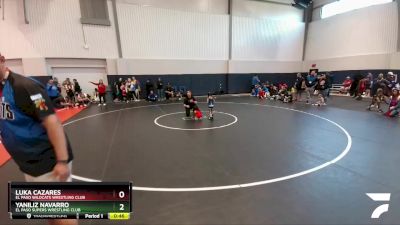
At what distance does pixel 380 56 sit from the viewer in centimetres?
1859

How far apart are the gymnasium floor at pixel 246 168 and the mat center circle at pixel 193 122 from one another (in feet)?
0.23

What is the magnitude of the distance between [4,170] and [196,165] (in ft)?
14.3

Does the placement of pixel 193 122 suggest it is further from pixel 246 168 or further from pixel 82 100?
pixel 82 100

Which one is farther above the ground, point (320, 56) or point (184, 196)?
point (320, 56)

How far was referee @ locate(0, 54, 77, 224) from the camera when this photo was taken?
200 centimetres

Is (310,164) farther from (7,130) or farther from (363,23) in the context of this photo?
(363,23)

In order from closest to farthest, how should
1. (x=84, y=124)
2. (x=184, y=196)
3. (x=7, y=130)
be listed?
(x=7, y=130) → (x=184, y=196) → (x=84, y=124)

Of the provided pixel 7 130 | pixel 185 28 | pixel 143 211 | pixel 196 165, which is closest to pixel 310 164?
pixel 196 165

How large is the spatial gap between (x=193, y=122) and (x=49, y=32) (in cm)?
1350

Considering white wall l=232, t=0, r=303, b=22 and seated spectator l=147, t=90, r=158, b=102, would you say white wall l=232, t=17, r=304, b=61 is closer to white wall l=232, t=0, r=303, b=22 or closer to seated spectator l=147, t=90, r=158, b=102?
white wall l=232, t=0, r=303, b=22

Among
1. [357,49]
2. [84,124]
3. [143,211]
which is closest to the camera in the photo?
[143,211]

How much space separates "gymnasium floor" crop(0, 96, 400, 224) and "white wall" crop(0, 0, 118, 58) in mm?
10078

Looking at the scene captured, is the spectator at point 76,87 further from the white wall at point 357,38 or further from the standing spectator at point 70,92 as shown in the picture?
the white wall at point 357,38

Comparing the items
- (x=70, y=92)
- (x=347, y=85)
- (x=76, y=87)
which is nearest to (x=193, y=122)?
(x=70, y=92)
